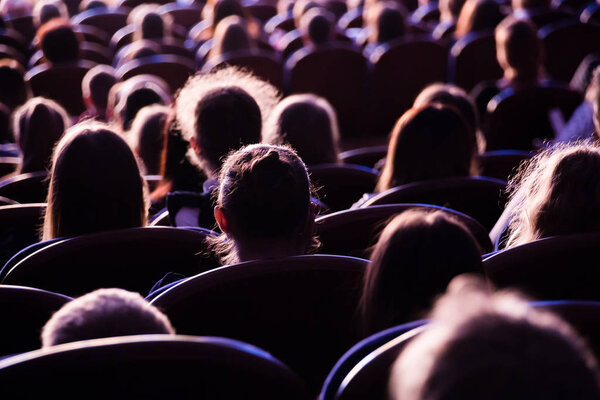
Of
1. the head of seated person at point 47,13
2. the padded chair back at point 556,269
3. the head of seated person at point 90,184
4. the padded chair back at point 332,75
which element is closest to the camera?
the padded chair back at point 556,269

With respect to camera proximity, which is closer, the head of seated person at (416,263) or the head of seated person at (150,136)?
the head of seated person at (416,263)

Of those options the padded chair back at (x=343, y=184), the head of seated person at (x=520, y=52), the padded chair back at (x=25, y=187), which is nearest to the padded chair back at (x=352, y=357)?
the padded chair back at (x=343, y=184)

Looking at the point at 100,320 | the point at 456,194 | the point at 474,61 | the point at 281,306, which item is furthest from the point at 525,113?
the point at 100,320

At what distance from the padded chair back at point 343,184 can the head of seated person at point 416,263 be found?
1.43m

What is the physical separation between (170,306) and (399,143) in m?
1.42

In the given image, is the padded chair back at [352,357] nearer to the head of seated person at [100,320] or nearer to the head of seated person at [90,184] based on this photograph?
the head of seated person at [100,320]

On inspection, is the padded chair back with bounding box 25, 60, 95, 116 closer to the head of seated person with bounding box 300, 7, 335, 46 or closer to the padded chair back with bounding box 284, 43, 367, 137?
the padded chair back with bounding box 284, 43, 367, 137

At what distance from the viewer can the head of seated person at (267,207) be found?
6.12 feet

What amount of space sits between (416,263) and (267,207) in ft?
1.77

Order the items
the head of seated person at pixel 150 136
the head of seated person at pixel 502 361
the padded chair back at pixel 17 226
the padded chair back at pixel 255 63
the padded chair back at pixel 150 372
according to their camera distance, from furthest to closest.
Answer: the padded chair back at pixel 255 63
the head of seated person at pixel 150 136
the padded chair back at pixel 17 226
the padded chair back at pixel 150 372
the head of seated person at pixel 502 361

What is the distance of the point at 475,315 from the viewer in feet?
2.91

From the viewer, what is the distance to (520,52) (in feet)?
14.5

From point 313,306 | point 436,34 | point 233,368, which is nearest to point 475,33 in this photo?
point 436,34

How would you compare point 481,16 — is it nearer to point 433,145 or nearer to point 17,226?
point 433,145
